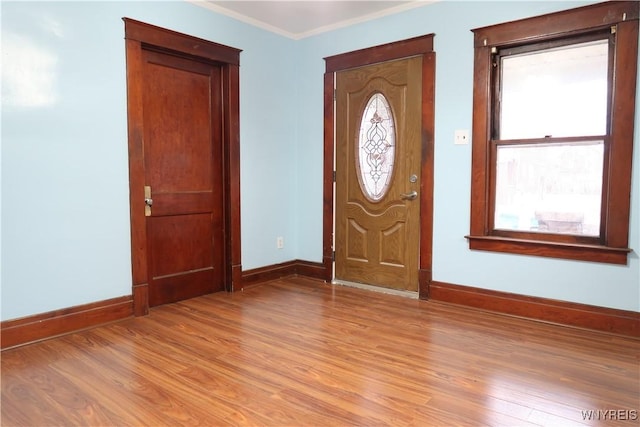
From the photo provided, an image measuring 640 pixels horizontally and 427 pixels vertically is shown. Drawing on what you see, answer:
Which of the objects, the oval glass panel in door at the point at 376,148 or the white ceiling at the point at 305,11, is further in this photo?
the oval glass panel in door at the point at 376,148

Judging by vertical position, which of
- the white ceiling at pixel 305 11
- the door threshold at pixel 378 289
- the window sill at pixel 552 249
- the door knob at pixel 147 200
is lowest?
the door threshold at pixel 378 289

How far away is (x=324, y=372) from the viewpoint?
2.22 m

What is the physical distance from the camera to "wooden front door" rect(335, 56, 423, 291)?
143 inches

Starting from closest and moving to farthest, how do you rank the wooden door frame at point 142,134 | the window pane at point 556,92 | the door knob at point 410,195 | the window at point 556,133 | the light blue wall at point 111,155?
the light blue wall at point 111,155 < the window at point 556,133 < the window pane at point 556,92 < the wooden door frame at point 142,134 < the door knob at point 410,195

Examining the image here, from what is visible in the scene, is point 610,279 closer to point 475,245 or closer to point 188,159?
point 475,245

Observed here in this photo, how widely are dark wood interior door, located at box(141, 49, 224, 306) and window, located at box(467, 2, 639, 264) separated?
2254 millimetres

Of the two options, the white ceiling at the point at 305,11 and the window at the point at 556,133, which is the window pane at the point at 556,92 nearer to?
the window at the point at 556,133

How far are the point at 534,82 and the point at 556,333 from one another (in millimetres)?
1809

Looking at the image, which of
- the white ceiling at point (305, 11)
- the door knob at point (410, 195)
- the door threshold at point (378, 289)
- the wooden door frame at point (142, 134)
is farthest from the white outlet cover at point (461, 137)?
the wooden door frame at point (142, 134)

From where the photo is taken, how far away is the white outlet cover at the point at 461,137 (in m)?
3.34

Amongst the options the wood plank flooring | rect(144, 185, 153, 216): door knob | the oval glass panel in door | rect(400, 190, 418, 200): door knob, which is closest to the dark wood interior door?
rect(144, 185, 153, 216): door knob

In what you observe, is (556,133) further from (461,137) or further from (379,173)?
(379,173)

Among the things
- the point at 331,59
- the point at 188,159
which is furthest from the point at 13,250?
the point at 331,59

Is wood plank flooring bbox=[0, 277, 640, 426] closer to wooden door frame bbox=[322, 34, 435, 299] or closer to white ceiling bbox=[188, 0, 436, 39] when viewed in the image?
wooden door frame bbox=[322, 34, 435, 299]
